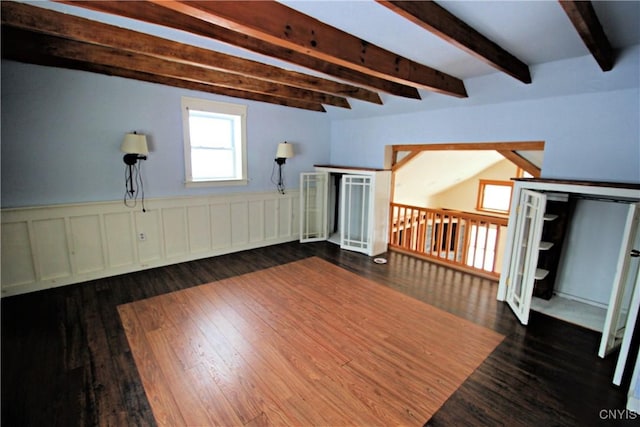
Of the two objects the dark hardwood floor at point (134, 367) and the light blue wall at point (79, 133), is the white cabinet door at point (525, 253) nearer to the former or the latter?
the dark hardwood floor at point (134, 367)

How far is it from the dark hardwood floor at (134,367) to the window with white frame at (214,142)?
5.72 feet

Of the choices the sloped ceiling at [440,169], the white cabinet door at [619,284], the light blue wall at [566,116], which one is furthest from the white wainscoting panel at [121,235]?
the white cabinet door at [619,284]

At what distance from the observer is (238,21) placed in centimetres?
187

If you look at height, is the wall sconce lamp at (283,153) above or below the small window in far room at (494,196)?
above

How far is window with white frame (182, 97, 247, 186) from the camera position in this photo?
14.3 ft

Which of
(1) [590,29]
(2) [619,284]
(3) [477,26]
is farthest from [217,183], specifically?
(2) [619,284]

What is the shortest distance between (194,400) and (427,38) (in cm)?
332

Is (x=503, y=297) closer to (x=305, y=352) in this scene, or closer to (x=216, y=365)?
(x=305, y=352)

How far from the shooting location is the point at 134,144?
144 inches

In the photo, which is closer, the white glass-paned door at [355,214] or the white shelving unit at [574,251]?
the white shelving unit at [574,251]

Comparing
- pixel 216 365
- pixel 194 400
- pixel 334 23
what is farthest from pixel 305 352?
pixel 334 23

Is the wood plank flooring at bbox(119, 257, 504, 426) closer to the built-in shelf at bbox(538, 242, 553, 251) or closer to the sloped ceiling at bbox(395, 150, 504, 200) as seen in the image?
the built-in shelf at bbox(538, 242, 553, 251)

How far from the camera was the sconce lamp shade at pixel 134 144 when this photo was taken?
3650mm

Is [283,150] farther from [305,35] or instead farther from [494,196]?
[494,196]
